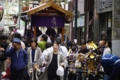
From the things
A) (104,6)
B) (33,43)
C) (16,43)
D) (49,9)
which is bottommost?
(33,43)

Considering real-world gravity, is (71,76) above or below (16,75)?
below

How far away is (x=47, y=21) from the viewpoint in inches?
680

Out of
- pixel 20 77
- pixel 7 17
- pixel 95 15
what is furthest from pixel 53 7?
pixel 7 17

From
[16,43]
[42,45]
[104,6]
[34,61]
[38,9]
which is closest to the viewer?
[16,43]

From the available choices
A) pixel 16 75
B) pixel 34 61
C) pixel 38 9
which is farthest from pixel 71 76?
pixel 16 75

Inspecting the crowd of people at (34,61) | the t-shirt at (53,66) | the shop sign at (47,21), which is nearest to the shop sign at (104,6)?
the shop sign at (47,21)

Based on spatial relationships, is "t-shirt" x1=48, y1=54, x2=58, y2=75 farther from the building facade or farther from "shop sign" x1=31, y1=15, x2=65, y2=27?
the building facade

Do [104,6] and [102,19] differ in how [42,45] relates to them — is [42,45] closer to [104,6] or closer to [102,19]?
[104,6]

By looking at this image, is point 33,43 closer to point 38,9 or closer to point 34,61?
point 34,61

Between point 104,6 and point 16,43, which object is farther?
point 104,6

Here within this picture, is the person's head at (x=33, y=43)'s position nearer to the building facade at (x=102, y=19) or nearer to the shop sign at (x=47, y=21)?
the shop sign at (x=47, y=21)

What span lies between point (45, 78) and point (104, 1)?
16210 mm

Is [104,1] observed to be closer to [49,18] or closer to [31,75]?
[49,18]

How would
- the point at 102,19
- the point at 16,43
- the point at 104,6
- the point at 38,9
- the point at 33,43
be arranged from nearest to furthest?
the point at 16,43, the point at 33,43, the point at 38,9, the point at 104,6, the point at 102,19
